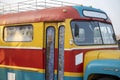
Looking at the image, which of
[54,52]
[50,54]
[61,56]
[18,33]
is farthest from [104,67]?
[18,33]

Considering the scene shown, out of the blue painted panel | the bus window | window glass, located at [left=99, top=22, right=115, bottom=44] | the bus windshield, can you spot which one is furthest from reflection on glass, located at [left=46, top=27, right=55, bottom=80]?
window glass, located at [left=99, top=22, right=115, bottom=44]

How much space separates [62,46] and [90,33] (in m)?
0.80

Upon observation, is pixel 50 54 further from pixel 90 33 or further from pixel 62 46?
pixel 90 33

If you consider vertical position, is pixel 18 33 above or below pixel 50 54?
above

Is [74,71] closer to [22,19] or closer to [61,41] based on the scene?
[61,41]

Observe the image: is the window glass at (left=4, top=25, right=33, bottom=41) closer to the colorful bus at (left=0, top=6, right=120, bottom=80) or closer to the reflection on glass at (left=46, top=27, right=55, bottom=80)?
the colorful bus at (left=0, top=6, right=120, bottom=80)

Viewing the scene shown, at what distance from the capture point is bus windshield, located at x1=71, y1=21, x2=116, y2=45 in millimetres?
8171

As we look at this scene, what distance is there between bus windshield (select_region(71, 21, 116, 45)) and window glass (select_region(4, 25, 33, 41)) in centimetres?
153

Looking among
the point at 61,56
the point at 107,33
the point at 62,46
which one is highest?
the point at 107,33

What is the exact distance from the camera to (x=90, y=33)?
27.7 feet

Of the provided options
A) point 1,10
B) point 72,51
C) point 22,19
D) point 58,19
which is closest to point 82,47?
point 72,51

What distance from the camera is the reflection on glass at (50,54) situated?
28.0 ft

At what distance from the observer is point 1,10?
12664 mm

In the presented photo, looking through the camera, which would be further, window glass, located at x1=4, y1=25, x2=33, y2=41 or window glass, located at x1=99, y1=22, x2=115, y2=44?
window glass, located at x1=4, y1=25, x2=33, y2=41
